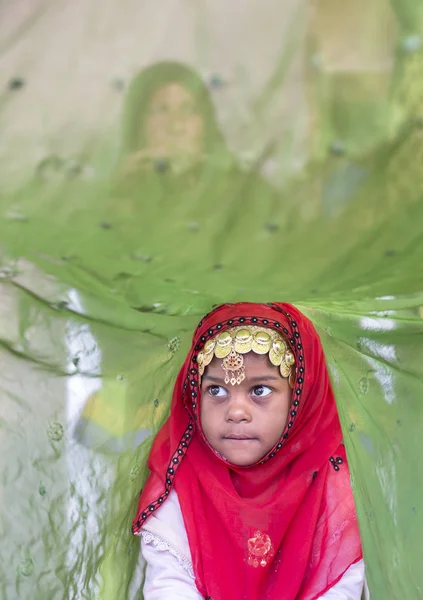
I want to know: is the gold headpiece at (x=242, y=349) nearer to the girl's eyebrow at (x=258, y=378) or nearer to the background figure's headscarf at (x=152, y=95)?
the girl's eyebrow at (x=258, y=378)

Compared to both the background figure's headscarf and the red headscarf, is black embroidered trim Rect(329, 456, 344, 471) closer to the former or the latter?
the red headscarf

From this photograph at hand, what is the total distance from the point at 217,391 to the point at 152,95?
0.79 metres

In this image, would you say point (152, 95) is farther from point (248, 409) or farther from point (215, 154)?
point (248, 409)

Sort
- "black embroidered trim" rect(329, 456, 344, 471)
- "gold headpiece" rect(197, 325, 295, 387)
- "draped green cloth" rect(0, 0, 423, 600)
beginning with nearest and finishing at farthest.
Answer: "draped green cloth" rect(0, 0, 423, 600), "gold headpiece" rect(197, 325, 295, 387), "black embroidered trim" rect(329, 456, 344, 471)

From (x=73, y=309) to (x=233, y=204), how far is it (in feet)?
1.68

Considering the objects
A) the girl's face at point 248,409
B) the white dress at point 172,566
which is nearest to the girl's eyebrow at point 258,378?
the girl's face at point 248,409

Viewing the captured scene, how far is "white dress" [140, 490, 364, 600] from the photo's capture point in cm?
134

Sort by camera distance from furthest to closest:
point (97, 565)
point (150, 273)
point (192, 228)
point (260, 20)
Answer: point (97, 565)
point (150, 273)
point (192, 228)
point (260, 20)

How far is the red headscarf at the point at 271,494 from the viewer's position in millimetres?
1357

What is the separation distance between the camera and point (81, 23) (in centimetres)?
67

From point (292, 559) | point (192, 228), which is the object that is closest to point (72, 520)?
point (292, 559)

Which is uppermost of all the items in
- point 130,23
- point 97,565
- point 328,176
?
point 130,23


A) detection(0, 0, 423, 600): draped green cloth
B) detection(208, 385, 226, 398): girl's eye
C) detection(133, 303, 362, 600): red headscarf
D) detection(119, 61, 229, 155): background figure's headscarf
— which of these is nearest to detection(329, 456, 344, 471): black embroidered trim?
detection(133, 303, 362, 600): red headscarf

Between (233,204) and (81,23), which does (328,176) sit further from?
(81,23)
